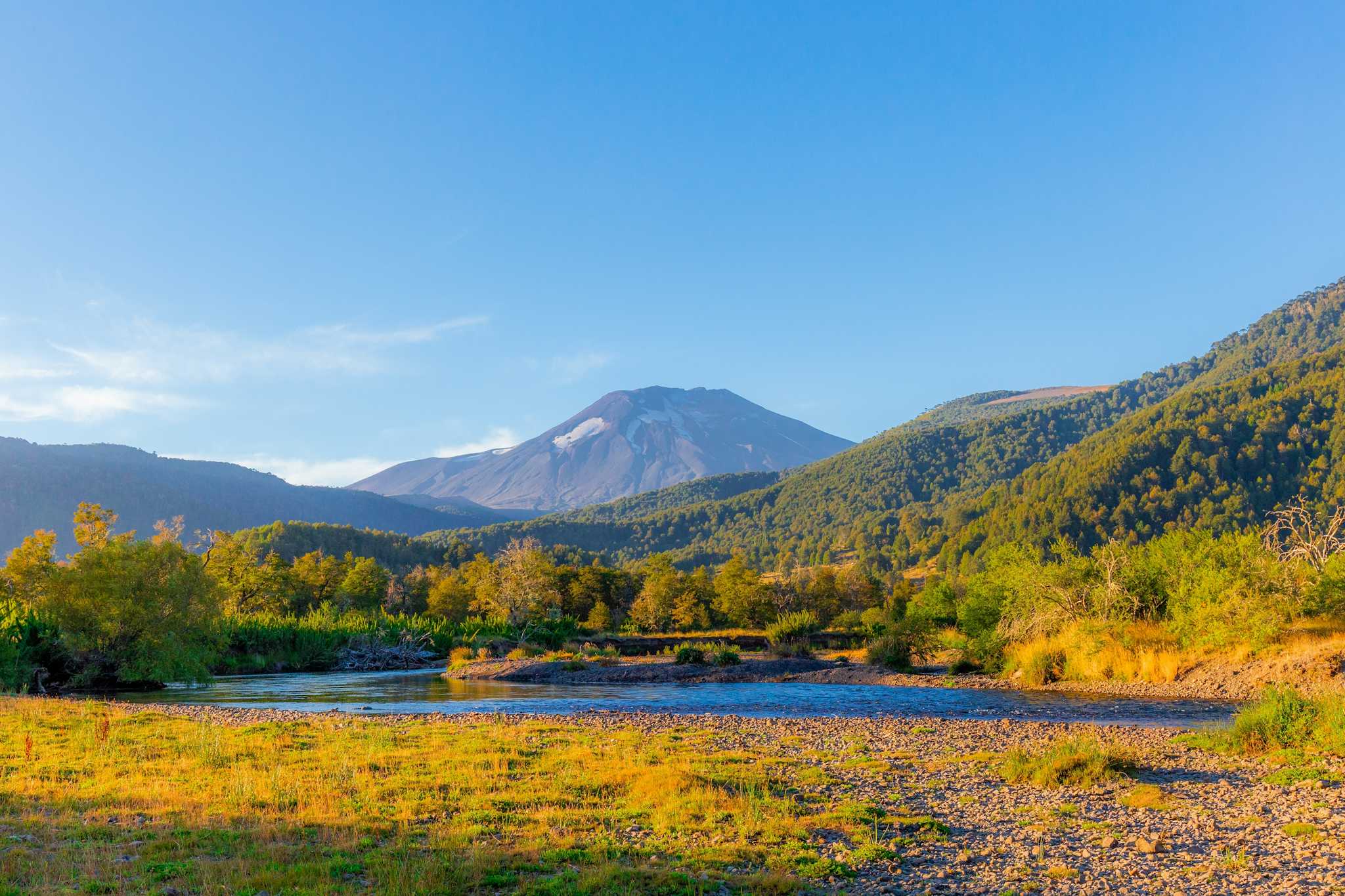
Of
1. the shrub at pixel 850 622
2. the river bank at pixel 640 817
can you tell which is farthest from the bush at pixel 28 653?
the shrub at pixel 850 622

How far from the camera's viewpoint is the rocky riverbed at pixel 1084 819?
927cm

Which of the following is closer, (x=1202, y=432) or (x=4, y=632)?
(x=4, y=632)

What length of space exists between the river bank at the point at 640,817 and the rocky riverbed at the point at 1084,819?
5cm

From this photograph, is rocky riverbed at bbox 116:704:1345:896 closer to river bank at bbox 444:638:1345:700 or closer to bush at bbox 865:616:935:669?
river bank at bbox 444:638:1345:700

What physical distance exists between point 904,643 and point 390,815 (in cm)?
4014

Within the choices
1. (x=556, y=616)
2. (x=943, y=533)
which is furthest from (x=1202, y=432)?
(x=556, y=616)

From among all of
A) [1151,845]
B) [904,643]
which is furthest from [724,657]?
[1151,845]

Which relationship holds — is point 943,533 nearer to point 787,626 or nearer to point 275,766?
point 787,626

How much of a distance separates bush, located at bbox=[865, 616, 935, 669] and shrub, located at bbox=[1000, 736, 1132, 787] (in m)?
31.6

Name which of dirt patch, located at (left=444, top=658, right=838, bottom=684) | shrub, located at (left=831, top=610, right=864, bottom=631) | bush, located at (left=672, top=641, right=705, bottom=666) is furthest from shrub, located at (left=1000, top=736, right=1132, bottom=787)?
shrub, located at (left=831, top=610, right=864, bottom=631)

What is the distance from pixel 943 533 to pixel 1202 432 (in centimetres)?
4987

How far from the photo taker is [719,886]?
28.7ft

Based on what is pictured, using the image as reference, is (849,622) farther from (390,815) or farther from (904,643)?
(390,815)

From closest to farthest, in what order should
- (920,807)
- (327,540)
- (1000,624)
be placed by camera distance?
(920,807) < (1000,624) < (327,540)
